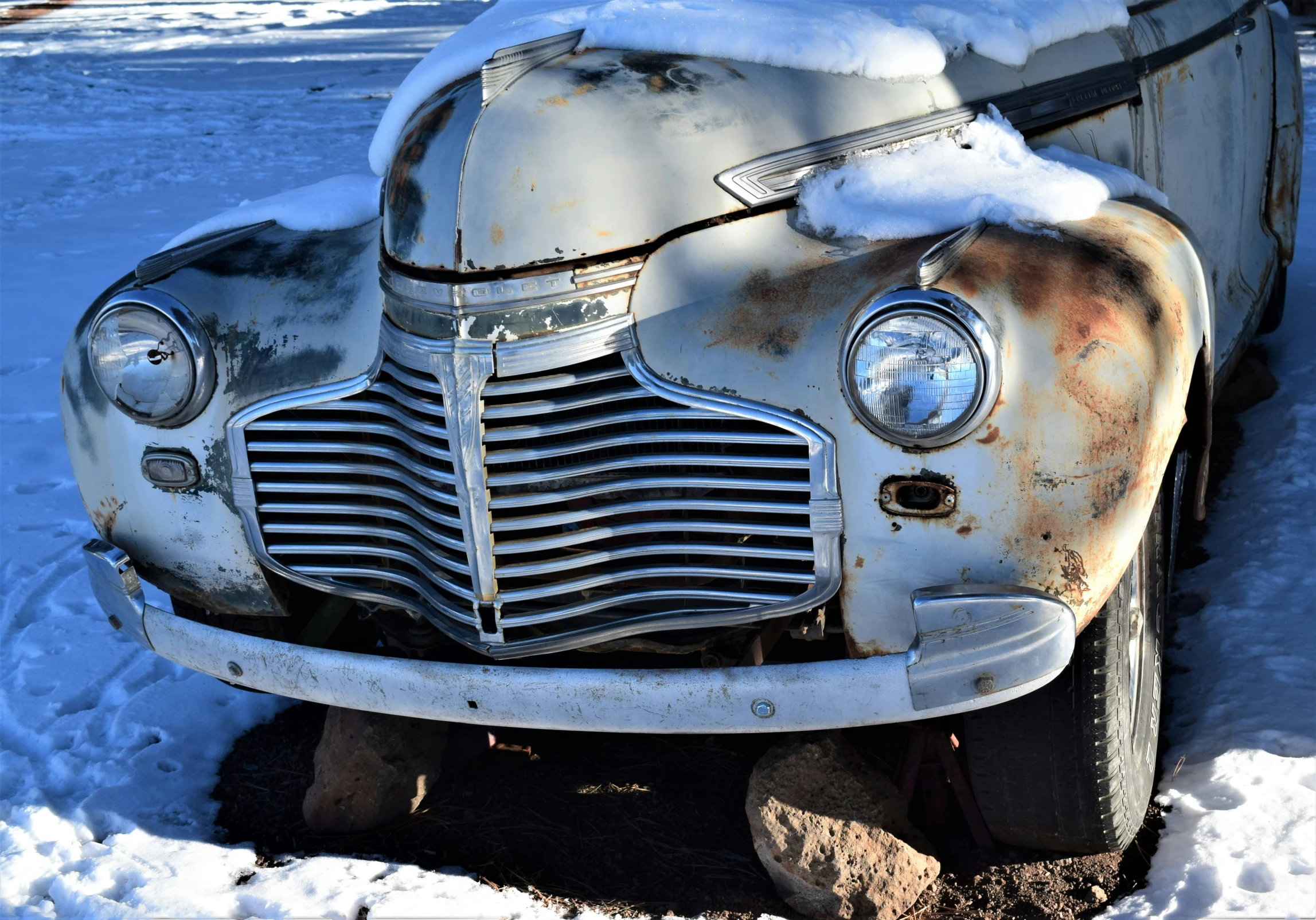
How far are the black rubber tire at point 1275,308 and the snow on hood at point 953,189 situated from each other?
236 centimetres

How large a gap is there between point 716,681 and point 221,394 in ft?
3.83

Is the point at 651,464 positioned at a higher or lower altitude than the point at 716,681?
higher

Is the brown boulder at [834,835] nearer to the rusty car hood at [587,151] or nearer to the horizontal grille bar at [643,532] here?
the horizontal grille bar at [643,532]

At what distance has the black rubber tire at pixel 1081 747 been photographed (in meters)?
2.31

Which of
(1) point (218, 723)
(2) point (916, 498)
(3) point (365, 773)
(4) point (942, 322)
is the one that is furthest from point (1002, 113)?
(1) point (218, 723)

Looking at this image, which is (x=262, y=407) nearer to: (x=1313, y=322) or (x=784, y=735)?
(x=784, y=735)

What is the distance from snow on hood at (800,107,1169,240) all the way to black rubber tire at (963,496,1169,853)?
2.17ft

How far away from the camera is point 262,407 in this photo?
251 centimetres

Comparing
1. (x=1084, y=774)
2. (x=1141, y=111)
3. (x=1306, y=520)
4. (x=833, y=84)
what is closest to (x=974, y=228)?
(x=833, y=84)

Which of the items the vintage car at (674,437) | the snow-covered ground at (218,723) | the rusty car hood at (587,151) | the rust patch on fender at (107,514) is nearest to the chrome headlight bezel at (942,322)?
the vintage car at (674,437)

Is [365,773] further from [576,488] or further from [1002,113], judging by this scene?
[1002,113]

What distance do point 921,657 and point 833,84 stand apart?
1.23m

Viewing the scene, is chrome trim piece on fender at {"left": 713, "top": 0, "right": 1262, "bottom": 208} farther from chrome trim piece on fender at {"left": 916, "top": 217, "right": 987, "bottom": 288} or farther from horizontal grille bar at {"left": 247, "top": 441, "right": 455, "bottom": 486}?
horizontal grille bar at {"left": 247, "top": 441, "right": 455, "bottom": 486}

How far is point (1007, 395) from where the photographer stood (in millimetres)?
2064
